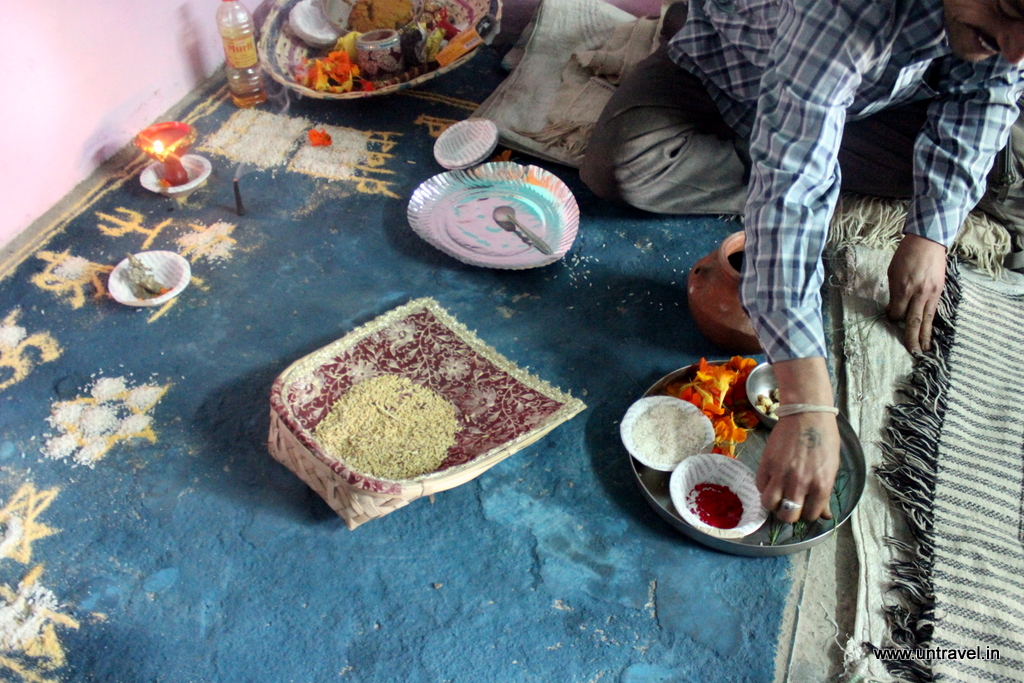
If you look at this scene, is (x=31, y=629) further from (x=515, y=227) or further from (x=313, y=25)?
(x=313, y=25)

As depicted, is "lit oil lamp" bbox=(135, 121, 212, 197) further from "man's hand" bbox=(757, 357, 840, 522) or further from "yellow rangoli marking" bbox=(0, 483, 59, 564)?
"man's hand" bbox=(757, 357, 840, 522)

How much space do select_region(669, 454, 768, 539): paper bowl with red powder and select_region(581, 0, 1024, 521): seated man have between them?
0.10m

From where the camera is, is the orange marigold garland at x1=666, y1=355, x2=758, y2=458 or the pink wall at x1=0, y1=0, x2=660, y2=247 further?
the pink wall at x1=0, y1=0, x2=660, y2=247

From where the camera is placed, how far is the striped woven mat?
107cm

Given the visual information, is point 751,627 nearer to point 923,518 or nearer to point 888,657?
point 888,657

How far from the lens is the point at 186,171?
1830mm

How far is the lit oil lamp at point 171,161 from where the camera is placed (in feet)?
5.84

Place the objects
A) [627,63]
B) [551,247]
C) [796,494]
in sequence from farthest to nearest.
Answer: [627,63], [551,247], [796,494]

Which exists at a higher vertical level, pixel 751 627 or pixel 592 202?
pixel 592 202

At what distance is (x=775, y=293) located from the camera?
1.06 meters

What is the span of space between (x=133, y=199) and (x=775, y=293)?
1.55 meters

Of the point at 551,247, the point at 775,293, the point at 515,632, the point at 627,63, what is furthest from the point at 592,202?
the point at 515,632

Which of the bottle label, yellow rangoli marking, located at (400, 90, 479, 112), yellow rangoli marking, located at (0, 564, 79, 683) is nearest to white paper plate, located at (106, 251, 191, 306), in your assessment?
yellow rangoli marking, located at (0, 564, 79, 683)

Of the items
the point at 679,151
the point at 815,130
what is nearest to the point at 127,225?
the point at 679,151
